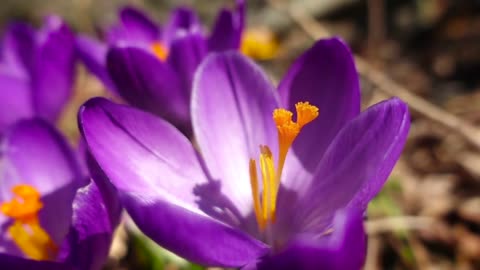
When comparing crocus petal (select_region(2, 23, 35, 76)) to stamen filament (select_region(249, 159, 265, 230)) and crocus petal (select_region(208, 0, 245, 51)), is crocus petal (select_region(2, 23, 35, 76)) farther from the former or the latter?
stamen filament (select_region(249, 159, 265, 230))

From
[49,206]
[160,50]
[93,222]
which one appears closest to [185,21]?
[160,50]

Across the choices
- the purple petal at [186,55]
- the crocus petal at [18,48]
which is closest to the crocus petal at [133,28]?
the purple petal at [186,55]

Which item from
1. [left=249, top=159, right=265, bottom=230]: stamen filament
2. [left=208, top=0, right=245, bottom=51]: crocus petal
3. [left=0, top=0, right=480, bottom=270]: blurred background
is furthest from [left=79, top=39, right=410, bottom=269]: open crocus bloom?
[left=0, top=0, right=480, bottom=270]: blurred background

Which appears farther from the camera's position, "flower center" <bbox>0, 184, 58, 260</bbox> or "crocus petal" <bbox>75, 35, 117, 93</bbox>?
"crocus petal" <bbox>75, 35, 117, 93</bbox>

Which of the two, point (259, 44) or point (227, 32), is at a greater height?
point (227, 32)

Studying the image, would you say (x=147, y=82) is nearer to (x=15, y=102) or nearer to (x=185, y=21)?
(x=185, y=21)

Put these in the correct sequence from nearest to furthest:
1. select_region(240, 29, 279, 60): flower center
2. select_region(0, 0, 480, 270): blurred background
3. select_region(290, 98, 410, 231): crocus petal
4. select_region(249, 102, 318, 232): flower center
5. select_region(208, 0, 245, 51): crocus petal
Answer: select_region(290, 98, 410, 231): crocus petal, select_region(249, 102, 318, 232): flower center, select_region(208, 0, 245, 51): crocus petal, select_region(0, 0, 480, 270): blurred background, select_region(240, 29, 279, 60): flower center
